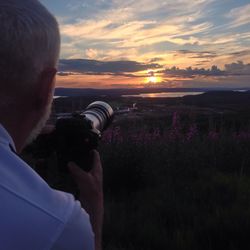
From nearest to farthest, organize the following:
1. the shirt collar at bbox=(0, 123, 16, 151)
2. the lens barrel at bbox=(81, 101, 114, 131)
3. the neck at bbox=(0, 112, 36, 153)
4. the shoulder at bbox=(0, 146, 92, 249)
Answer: the shoulder at bbox=(0, 146, 92, 249) < the shirt collar at bbox=(0, 123, 16, 151) < the neck at bbox=(0, 112, 36, 153) < the lens barrel at bbox=(81, 101, 114, 131)

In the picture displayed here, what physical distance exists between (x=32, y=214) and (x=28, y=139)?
0.44 meters

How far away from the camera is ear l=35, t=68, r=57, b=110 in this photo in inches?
52.0

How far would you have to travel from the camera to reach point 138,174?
267 inches

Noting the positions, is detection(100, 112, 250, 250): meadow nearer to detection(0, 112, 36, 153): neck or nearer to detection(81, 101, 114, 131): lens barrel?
detection(81, 101, 114, 131): lens barrel

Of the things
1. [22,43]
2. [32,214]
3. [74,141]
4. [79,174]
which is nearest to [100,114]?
[74,141]

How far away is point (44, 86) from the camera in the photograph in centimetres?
134

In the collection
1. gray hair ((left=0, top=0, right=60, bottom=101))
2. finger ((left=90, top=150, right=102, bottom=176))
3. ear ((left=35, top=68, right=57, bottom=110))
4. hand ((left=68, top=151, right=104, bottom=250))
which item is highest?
gray hair ((left=0, top=0, right=60, bottom=101))

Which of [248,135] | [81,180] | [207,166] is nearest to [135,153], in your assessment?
[207,166]

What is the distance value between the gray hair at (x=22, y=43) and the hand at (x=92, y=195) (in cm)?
38

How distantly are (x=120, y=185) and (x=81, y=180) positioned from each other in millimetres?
5223

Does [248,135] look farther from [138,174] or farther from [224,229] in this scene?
[224,229]

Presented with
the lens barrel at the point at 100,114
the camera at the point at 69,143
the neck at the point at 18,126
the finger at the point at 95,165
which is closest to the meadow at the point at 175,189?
the lens barrel at the point at 100,114

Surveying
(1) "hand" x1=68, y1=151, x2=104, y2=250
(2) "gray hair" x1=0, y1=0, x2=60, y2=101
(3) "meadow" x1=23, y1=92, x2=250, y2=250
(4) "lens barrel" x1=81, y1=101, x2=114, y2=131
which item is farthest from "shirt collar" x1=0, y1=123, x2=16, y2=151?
(4) "lens barrel" x1=81, y1=101, x2=114, y2=131

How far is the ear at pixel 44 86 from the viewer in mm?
1320
